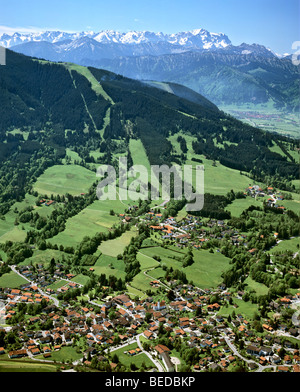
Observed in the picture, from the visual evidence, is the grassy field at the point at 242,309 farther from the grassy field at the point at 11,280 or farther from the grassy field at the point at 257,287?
the grassy field at the point at 11,280

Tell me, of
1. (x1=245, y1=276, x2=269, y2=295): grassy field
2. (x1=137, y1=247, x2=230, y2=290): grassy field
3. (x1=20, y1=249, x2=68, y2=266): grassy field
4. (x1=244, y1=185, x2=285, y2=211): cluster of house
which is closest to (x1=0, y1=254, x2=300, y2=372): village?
(x1=245, y1=276, x2=269, y2=295): grassy field

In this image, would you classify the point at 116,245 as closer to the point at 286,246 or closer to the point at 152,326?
the point at 152,326

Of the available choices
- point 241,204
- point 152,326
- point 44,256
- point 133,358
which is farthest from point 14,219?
point 241,204

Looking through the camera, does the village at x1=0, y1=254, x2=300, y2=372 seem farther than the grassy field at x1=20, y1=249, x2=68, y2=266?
No

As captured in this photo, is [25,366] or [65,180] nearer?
[25,366]

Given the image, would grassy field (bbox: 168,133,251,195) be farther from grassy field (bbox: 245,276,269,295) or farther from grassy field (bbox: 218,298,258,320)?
grassy field (bbox: 218,298,258,320)
